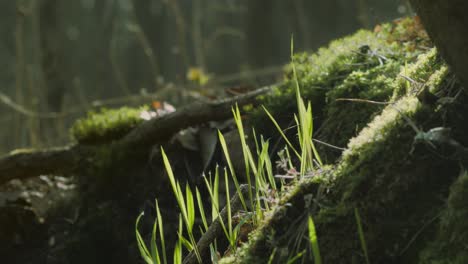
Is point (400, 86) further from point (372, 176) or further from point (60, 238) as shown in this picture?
point (60, 238)

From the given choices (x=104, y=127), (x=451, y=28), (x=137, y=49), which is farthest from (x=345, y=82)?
(x=137, y=49)

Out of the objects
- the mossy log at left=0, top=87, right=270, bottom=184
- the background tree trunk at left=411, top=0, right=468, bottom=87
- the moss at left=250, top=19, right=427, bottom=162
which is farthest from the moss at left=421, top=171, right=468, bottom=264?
the mossy log at left=0, top=87, right=270, bottom=184

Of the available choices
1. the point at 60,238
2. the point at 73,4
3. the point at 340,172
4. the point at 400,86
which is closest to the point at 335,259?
the point at 340,172

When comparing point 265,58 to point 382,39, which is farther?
point 265,58

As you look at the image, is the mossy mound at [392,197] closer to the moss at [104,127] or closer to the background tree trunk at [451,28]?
the background tree trunk at [451,28]

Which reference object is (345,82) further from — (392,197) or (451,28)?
(392,197)

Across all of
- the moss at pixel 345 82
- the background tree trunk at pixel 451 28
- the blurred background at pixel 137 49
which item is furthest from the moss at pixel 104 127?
the background tree trunk at pixel 451 28
